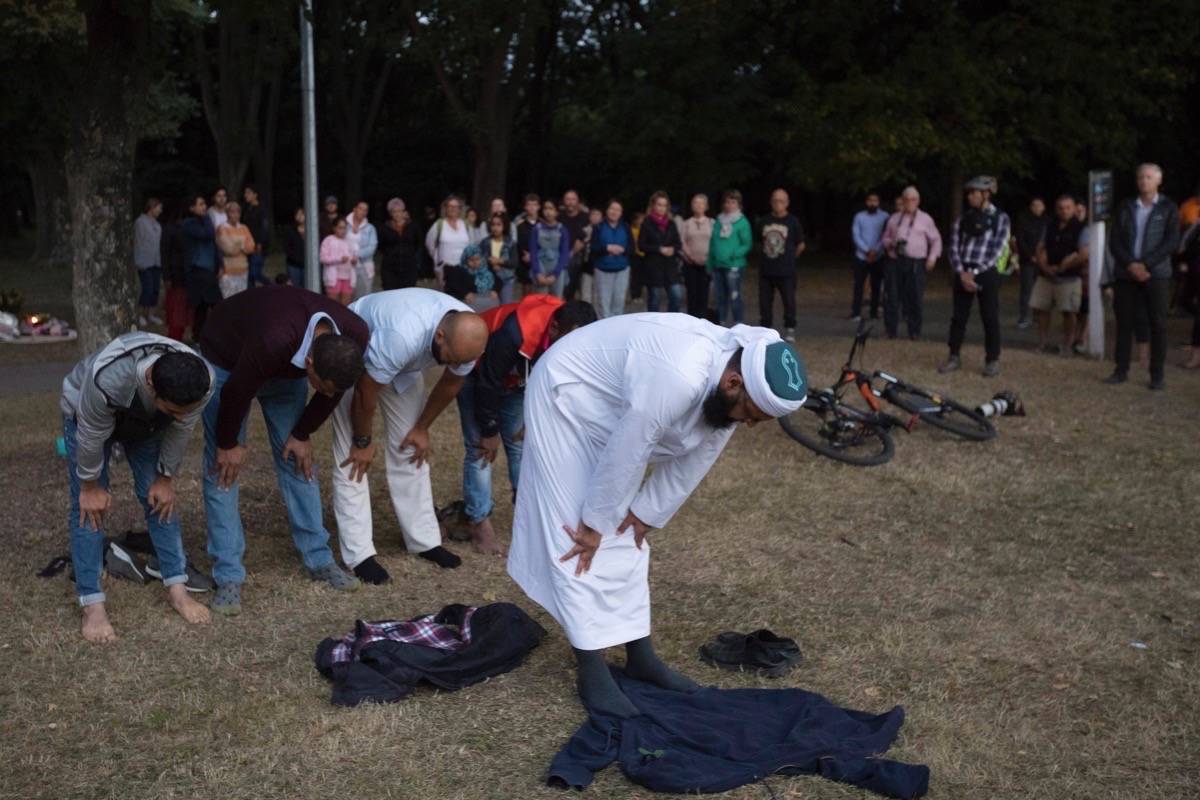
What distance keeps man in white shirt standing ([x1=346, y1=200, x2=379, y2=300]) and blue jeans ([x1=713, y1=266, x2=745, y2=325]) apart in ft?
14.3

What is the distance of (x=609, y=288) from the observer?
1491cm

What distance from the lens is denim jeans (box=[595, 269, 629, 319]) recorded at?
586 inches

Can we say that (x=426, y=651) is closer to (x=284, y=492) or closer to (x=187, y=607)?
(x=187, y=607)

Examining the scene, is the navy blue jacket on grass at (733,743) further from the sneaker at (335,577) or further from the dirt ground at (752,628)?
the sneaker at (335,577)

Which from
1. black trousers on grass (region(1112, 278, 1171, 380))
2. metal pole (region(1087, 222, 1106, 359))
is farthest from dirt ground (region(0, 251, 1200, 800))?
metal pole (region(1087, 222, 1106, 359))

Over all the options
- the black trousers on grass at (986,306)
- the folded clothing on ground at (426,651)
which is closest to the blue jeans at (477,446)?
the folded clothing on ground at (426,651)

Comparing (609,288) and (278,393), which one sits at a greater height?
(278,393)

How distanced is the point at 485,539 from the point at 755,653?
83.4 inches

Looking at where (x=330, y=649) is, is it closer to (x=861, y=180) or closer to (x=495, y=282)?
(x=495, y=282)

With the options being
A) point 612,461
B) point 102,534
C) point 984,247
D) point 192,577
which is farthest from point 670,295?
point 612,461

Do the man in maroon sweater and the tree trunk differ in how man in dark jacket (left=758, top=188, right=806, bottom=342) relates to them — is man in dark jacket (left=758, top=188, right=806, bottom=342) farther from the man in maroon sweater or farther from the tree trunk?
the man in maroon sweater

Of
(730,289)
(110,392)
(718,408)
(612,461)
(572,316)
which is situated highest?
(572,316)

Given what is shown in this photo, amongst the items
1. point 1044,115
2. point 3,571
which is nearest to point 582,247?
point 3,571

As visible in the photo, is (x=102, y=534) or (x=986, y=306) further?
(x=986, y=306)
